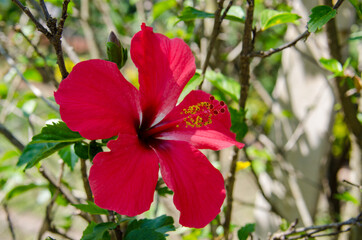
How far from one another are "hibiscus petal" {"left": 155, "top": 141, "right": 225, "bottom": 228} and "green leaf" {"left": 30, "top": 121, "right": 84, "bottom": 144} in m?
0.18

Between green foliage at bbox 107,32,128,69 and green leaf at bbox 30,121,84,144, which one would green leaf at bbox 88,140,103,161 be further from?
green foliage at bbox 107,32,128,69

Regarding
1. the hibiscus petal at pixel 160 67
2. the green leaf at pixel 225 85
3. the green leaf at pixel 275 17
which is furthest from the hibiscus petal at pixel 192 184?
the green leaf at pixel 275 17

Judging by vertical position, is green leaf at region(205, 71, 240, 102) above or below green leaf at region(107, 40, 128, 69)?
above

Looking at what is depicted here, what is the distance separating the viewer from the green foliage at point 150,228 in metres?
0.79

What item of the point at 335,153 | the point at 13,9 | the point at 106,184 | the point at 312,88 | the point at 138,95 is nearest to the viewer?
the point at 106,184

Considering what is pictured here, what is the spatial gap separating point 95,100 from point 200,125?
25 centimetres

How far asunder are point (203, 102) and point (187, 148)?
115 millimetres

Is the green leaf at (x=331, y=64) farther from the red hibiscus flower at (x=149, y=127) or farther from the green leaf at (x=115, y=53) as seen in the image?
the green leaf at (x=115, y=53)

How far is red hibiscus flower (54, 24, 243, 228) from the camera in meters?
0.65

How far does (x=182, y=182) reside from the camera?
0.72 meters

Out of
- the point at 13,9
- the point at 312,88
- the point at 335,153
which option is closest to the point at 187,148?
the point at 312,88

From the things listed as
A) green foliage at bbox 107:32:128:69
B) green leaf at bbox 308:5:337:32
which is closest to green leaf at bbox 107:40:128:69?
green foliage at bbox 107:32:128:69

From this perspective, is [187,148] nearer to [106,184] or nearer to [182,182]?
[182,182]

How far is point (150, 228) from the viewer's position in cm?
81
